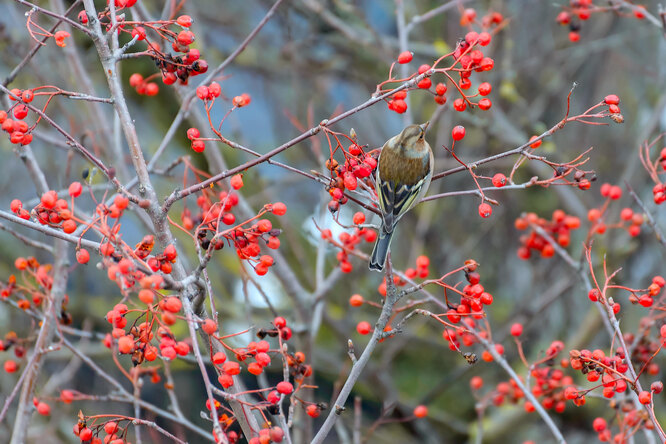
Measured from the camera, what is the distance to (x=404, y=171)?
11.6 ft

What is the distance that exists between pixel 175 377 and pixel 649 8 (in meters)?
6.32

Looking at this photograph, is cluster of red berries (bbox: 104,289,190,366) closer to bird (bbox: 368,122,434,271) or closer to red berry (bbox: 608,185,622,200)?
bird (bbox: 368,122,434,271)

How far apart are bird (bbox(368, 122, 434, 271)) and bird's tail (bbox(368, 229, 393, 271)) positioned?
0.23m

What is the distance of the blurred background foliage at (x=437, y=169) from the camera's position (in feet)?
19.1

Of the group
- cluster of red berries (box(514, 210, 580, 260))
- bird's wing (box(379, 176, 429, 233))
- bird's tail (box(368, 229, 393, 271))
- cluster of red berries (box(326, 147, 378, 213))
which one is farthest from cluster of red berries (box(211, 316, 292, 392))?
cluster of red berries (box(514, 210, 580, 260))

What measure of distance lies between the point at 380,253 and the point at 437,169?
358cm

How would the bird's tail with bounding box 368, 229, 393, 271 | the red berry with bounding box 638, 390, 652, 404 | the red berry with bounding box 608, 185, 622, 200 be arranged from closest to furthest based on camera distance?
1. the red berry with bounding box 638, 390, 652, 404
2. the bird's tail with bounding box 368, 229, 393, 271
3. the red berry with bounding box 608, 185, 622, 200

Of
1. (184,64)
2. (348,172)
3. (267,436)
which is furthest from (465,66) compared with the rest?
(267,436)

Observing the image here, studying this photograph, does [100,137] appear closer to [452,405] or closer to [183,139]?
[183,139]

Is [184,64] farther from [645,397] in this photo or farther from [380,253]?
[645,397]

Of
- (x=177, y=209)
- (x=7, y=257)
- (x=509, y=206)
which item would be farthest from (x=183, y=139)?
(x=509, y=206)

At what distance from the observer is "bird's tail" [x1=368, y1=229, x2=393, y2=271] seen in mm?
3037

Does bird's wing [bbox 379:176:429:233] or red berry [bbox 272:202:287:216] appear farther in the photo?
bird's wing [bbox 379:176:429:233]

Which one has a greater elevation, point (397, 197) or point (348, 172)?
point (397, 197)
